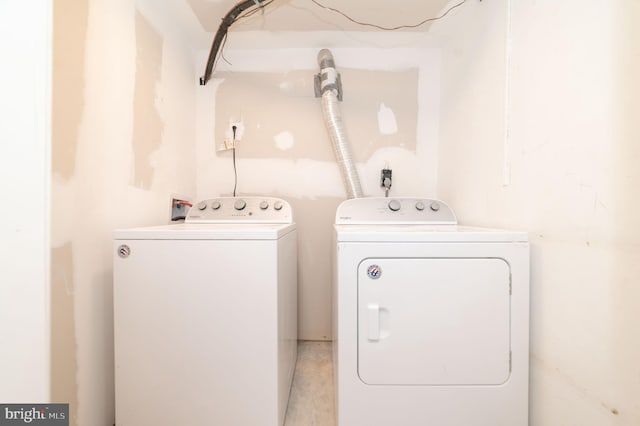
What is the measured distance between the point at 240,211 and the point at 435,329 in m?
1.09

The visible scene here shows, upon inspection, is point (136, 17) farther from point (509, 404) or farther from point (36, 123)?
point (509, 404)

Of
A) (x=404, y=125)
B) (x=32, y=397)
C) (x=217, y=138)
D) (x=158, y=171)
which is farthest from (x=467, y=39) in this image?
(x=32, y=397)

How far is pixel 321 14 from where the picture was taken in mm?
1397

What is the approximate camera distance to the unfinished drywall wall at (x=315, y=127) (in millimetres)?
1671

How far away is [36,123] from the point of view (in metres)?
0.61

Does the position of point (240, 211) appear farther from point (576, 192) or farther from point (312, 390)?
point (576, 192)

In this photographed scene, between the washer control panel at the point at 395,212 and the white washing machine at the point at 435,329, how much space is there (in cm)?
54

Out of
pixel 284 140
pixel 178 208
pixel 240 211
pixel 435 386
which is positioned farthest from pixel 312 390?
pixel 284 140

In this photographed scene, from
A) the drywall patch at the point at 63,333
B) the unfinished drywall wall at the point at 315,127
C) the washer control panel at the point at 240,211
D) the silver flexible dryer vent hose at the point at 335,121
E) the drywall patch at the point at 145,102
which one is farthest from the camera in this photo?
the unfinished drywall wall at the point at 315,127

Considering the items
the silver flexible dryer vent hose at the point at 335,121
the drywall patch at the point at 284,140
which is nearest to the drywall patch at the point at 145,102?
the drywall patch at the point at 284,140

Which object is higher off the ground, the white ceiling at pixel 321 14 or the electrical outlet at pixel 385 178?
the white ceiling at pixel 321 14

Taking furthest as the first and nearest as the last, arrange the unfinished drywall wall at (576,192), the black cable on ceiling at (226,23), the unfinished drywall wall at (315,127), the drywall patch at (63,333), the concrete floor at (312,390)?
the unfinished drywall wall at (315,127) → the black cable on ceiling at (226,23) → the concrete floor at (312,390) → the drywall patch at (63,333) → the unfinished drywall wall at (576,192)

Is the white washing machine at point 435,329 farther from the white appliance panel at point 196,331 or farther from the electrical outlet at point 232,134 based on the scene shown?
the electrical outlet at point 232,134

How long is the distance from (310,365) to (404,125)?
1606mm
